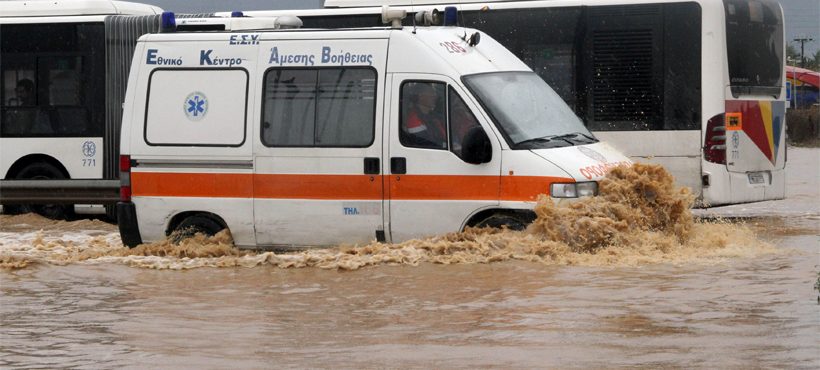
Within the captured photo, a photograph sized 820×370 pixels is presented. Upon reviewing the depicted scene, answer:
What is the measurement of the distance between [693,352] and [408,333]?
76.5 inches

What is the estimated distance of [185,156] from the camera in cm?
1420

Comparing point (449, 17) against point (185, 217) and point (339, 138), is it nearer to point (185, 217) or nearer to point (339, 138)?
point (339, 138)

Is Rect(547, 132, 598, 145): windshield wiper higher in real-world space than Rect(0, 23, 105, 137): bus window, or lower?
lower

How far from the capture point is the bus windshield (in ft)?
59.9

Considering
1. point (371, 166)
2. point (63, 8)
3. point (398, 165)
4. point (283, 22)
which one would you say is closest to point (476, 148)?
point (398, 165)

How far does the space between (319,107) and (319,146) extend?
1.18ft

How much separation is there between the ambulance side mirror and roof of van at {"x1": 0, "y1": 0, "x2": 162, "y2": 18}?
9.72 metres

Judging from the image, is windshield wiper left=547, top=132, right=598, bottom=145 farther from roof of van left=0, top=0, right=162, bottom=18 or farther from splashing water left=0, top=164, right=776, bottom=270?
roof of van left=0, top=0, right=162, bottom=18

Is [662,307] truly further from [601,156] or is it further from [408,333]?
[601,156]

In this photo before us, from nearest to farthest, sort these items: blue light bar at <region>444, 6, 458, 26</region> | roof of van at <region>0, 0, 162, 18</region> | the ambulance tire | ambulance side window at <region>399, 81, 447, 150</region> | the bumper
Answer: the ambulance tire → ambulance side window at <region>399, 81, 447, 150</region> → the bumper → blue light bar at <region>444, 6, 458, 26</region> → roof of van at <region>0, 0, 162, 18</region>

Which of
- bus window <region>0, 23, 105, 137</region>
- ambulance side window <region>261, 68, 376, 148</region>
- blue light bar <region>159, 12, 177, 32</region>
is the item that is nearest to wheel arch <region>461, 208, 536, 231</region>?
ambulance side window <region>261, 68, 376, 148</region>

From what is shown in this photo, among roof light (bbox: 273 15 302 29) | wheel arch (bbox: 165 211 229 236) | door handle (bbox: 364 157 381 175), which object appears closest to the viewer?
door handle (bbox: 364 157 381 175)

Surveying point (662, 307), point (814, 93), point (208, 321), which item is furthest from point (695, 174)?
point (814, 93)

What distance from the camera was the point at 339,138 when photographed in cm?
1378
